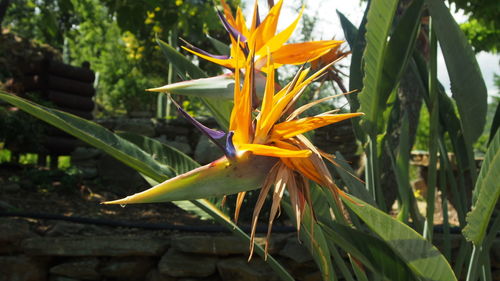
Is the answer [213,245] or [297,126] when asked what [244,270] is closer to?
[213,245]

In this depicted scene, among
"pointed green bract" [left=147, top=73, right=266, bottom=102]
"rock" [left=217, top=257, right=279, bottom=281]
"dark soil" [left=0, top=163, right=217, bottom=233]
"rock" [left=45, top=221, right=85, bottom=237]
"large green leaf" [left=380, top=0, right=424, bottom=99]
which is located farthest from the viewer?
"dark soil" [left=0, top=163, right=217, bottom=233]

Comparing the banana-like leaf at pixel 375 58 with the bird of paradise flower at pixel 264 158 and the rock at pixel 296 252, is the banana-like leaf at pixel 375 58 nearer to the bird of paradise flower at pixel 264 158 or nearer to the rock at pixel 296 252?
the bird of paradise flower at pixel 264 158

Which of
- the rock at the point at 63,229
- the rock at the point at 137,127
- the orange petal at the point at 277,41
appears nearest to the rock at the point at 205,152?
the rock at the point at 137,127

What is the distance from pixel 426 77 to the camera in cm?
177

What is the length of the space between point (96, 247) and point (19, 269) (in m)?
0.40

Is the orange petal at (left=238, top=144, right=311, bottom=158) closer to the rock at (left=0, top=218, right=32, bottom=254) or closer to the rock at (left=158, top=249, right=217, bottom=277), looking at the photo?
the rock at (left=158, top=249, right=217, bottom=277)

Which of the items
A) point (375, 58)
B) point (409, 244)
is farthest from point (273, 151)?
point (375, 58)

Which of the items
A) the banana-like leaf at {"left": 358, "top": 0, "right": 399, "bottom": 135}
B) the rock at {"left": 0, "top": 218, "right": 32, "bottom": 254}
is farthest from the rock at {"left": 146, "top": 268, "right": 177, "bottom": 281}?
the banana-like leaf at {"left": 358, "top": 0, "right": 399, "bottom": 135}

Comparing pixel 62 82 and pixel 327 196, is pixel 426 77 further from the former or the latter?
pixel 62 82

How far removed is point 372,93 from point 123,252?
160 cm

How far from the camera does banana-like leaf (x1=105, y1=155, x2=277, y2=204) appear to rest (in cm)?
71

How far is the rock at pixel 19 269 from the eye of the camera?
2.62 meters

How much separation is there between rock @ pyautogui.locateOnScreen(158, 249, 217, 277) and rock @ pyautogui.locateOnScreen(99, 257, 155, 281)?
0.11 metres

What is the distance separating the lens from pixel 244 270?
246 centimetres
